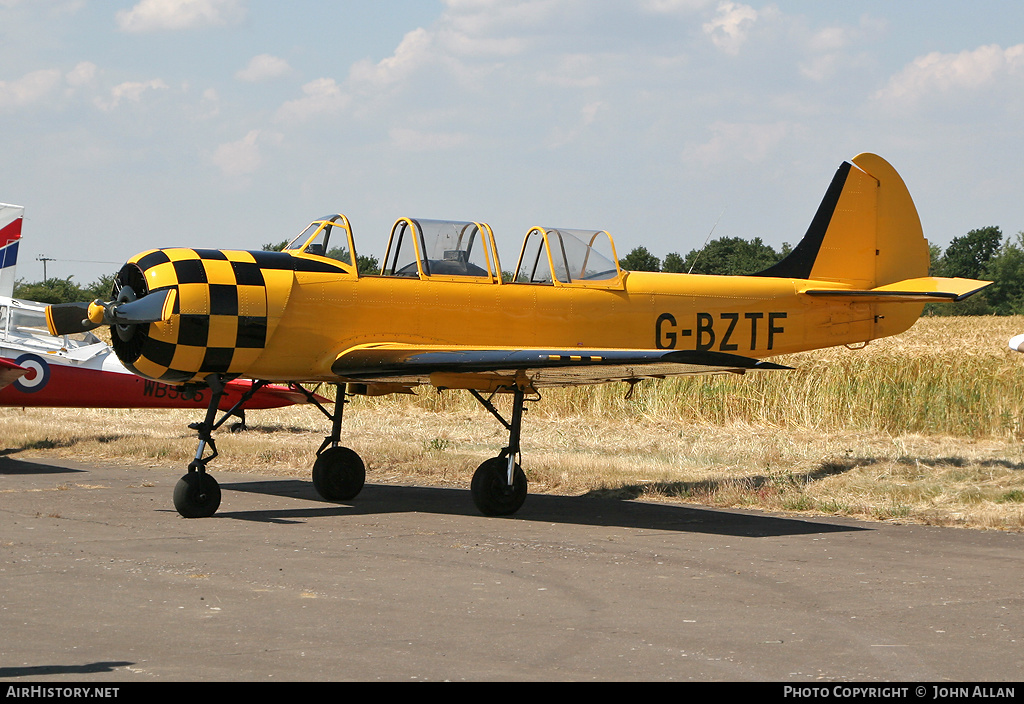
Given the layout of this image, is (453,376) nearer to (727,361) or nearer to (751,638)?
(727,361)

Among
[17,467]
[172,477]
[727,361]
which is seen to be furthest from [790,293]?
[17,467]

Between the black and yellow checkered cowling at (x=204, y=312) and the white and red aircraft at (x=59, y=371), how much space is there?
6.43 m

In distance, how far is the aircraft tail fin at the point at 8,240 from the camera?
18.6m

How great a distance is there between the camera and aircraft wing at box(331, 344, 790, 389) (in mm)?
9625

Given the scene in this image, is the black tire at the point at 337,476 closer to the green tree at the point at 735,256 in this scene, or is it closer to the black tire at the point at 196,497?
the black tire at the point at 196,497

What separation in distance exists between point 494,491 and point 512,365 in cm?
152

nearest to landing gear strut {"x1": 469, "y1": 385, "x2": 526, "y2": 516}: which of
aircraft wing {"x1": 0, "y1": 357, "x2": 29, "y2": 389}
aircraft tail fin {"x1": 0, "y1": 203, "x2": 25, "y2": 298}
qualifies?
aircraft wing {"x1": 0, "y1": 357, "x2": 29, "y2": 389}

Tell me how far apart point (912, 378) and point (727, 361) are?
33.8 ft


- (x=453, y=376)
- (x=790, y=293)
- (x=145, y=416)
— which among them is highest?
(x=790, y=293)

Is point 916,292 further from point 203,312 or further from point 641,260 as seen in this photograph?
point 641,260

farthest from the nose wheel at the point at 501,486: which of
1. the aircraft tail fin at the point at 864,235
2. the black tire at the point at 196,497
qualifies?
the aircraft tail fin at the point at 864,235

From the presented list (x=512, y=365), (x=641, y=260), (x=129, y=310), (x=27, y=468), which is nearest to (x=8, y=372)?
(x=27, y=468)

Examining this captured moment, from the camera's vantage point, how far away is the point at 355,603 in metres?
6.60

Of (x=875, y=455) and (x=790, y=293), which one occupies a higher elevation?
(x=790, y=293)
